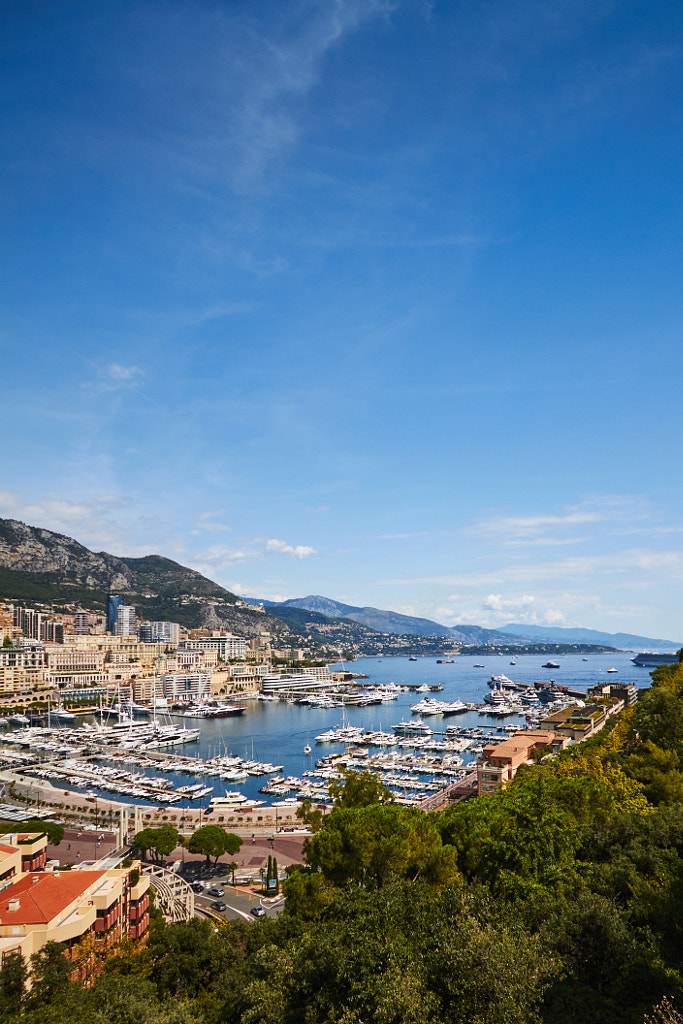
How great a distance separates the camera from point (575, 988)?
702cm

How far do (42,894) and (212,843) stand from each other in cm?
1257

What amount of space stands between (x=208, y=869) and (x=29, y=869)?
9.63 metres

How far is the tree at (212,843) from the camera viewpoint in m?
23.4

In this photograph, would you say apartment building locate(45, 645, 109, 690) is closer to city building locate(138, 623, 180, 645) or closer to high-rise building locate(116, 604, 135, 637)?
city building locate(138, 623, 180, 645)

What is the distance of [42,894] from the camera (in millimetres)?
11977

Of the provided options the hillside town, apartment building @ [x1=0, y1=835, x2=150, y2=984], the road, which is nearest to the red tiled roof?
apartment building @ [x1=0, y1=835, x2=150, y2=984]

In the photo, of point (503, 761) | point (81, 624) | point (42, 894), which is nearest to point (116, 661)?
point (81, 624)

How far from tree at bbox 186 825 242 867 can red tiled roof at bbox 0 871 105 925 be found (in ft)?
35.0

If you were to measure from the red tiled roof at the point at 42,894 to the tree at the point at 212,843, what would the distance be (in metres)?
10.7

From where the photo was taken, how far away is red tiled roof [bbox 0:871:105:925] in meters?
11.0

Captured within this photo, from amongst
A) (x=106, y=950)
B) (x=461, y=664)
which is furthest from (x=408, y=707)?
(x=461, y=664)

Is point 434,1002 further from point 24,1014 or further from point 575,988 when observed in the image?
point 24,1014

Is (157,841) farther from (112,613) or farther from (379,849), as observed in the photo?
(112,613)

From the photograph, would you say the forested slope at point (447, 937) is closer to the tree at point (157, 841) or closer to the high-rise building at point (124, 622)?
the tree at point (157, 841)
